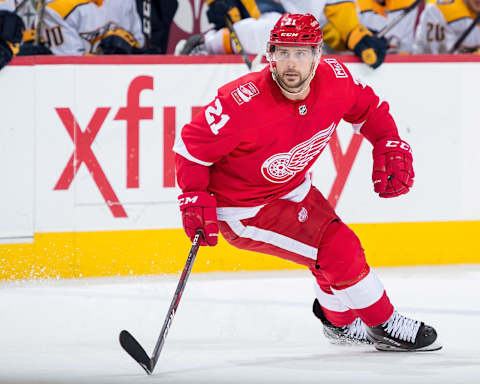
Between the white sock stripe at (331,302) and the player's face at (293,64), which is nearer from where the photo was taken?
the player's face at (293,64)

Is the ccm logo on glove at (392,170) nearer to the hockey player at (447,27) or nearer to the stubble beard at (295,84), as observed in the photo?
the stubble beard at (295,84)

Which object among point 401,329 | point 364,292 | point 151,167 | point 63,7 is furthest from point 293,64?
point 63,7

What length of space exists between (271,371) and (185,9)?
3.06m

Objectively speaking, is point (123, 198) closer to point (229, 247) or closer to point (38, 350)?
point (229, 247)

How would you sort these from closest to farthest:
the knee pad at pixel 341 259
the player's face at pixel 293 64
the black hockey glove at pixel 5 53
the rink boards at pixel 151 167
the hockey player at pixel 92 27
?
the player's face at pixel 293 64 < the knee pad at pixel 341 259 < the black hockey glove at pixel 5 53 < the rink boards at pixel 151 167 < the hockey player at pixel 92 27

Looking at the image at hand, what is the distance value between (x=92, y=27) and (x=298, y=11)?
95cm

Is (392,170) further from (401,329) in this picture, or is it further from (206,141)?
(206,141)

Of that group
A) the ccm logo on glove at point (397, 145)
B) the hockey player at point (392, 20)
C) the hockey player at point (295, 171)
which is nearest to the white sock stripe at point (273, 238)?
the hockey player at point (295, 171)

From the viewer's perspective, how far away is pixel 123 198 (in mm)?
3988

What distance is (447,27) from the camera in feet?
15.2

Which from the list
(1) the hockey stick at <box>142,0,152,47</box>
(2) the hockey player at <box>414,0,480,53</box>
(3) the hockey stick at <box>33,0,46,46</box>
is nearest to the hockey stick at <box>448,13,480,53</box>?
(2) the hockey player at <box>414,0,480,53</box>

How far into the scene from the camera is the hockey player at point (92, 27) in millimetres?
4184

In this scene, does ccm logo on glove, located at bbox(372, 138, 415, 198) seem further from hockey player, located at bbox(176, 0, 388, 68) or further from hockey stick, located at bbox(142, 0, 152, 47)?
hockey stick, located at bbox(142, 0, 152, 47)

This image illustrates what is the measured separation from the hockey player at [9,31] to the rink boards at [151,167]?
67mm
